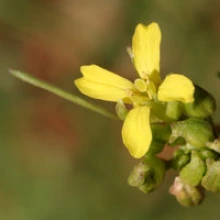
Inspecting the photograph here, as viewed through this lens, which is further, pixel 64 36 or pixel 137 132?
pixel 64 36

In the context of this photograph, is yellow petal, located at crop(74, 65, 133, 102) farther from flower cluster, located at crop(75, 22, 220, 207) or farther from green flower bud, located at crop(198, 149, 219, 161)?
green flower bud, located at crop(198, 149, 219, 161)

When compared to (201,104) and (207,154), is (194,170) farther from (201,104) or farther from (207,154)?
(201,104)

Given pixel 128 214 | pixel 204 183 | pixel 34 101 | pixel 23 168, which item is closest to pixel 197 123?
pixel 204 183

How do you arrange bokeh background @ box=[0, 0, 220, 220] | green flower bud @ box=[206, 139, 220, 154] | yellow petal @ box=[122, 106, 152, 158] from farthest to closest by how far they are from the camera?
1. bokeh background @ box=[0, 0, 220, 220]
2. green flower bud @ box=[206, 139, 220, 154]
3. yellow petal @ box=[122, 106, 152, 158]

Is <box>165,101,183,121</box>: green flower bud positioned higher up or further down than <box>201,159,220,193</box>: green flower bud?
higher up

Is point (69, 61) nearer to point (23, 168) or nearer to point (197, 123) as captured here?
point (23, 168)

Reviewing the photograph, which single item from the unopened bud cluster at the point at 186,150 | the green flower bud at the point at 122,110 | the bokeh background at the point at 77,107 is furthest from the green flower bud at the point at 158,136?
the bokeh background at the point at 77,107

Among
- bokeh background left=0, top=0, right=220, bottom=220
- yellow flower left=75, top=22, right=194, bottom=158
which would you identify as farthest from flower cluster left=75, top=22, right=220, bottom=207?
bokeh background left=0, top=0, right=220, bottom=220
